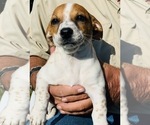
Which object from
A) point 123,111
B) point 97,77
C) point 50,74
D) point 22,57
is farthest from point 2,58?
point 123,111

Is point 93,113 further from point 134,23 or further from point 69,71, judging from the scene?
point 134,23

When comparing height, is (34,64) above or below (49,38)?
below

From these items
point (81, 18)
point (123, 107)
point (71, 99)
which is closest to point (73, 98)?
point (71, 99)

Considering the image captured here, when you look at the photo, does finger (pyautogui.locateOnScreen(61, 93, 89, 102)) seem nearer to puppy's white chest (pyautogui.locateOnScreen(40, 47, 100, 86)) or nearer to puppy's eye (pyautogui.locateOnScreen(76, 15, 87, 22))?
puppy's white chest (pyautogui.locateOnScreen(40, 47, 100, 86))

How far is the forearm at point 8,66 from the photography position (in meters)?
2.62

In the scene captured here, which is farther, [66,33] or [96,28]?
[96,28]

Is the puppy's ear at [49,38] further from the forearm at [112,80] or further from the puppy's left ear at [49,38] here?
the forearm at [112,80]

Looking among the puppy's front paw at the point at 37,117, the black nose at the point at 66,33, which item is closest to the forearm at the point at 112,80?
the black nose at the point at 66,33

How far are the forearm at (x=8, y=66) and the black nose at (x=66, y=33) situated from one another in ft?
0.98

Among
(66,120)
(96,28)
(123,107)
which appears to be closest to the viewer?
(123,107)

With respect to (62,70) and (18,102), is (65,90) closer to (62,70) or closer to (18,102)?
(62,70)

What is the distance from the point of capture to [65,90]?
2.59 metres

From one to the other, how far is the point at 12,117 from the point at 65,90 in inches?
12.4

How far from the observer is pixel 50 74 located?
2.54 metres
